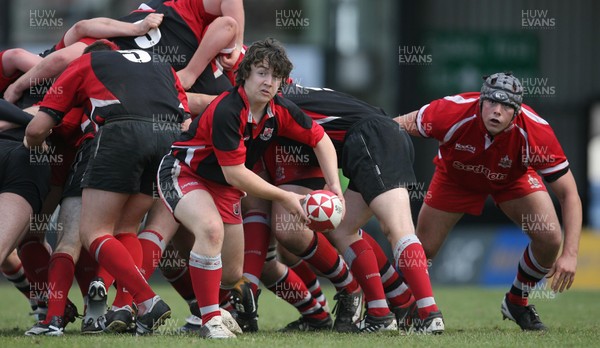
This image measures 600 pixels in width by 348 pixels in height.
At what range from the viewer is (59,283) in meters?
6.45

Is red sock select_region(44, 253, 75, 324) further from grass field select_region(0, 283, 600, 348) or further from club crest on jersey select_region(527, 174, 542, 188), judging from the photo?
club crest on jersey select_region(527, 174, 542, 188)

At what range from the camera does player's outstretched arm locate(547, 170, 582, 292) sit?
635 centimetres

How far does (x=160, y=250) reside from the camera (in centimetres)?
663

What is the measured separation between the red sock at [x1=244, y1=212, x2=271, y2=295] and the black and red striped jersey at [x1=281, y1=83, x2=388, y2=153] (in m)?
0.68

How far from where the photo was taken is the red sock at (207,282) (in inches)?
236

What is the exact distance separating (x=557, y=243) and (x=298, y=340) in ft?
6.55

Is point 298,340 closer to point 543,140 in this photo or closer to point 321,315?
point 321,315

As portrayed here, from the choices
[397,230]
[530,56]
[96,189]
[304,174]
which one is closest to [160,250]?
[96,189]

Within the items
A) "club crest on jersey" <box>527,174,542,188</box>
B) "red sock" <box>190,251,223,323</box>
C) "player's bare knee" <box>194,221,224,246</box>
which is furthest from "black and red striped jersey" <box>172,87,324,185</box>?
"club crest on jersey" <box>527,174,542,188</box>

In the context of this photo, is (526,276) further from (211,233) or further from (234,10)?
(234,10)

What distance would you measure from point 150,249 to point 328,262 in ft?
3.86

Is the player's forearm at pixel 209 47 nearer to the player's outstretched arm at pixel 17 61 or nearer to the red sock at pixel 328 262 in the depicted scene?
the player's outstretched arm at pixel 17 61

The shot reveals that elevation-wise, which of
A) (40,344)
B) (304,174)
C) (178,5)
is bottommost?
(40,344)

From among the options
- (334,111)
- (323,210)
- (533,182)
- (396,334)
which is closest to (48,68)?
(334,111)
